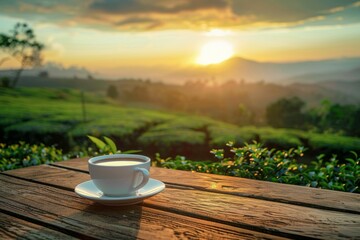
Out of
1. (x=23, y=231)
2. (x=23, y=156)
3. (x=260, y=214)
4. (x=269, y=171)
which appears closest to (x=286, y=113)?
(x=23, y=156)

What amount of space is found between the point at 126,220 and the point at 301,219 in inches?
18.1

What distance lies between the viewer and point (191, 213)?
3.48 ft

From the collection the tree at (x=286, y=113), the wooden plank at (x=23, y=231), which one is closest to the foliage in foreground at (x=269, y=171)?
the wooden plank at (x=23, y=231)

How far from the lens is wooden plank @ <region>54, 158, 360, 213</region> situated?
3.78 feet

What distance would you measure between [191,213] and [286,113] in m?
16.5

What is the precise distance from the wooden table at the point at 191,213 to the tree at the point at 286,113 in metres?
15.5

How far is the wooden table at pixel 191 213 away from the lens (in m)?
0.92

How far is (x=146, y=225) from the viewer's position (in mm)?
963

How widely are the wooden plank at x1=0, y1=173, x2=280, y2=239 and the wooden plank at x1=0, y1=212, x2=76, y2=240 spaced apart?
0.03m

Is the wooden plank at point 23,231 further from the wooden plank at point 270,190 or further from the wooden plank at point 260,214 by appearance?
the wooden plank at point 270,190

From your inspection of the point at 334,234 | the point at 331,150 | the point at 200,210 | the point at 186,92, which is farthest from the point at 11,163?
the point at 186,92

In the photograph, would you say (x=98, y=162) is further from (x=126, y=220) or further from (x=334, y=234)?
(x=334, y=234)

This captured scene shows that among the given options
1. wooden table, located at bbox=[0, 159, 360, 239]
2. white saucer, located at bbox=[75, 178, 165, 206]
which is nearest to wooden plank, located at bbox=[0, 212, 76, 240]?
wooden table, located at bbox=[0, 159, 360, 239]

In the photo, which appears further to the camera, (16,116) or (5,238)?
(16,116)
